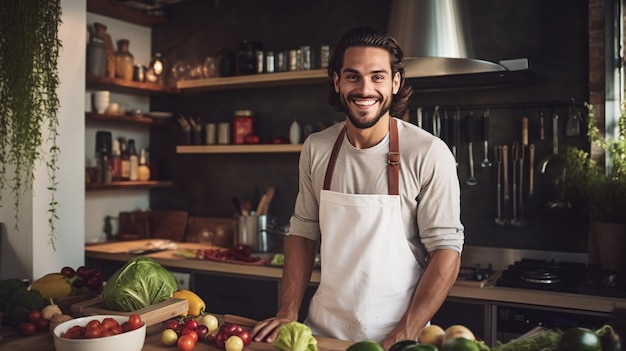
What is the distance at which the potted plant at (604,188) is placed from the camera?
129 inches

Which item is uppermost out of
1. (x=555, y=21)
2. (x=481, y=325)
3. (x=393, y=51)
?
(x=555, y=21)

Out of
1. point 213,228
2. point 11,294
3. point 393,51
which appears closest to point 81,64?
point 213,228

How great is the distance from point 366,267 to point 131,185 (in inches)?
112

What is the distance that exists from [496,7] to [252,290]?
2.30m

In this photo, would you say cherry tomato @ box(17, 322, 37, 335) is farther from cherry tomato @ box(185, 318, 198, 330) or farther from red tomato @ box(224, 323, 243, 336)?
red tomato @ box(224, 323, 243, 336)

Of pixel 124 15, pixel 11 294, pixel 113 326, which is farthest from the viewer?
→ pixel 124 15

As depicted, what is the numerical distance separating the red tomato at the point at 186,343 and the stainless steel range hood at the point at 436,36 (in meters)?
1.96

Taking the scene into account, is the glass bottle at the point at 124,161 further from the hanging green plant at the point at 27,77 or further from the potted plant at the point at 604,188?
the potted plant at the point at 604,188

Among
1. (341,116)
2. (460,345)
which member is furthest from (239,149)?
(460,345)

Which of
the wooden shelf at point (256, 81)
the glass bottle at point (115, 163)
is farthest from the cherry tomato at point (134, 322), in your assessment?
the glass bottle at point (115, 163)

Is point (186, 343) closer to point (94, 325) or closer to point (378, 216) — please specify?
point (94, 325)

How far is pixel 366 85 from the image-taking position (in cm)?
223

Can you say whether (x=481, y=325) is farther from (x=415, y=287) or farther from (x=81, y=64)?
(x=81, y=64)

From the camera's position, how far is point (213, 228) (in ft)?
15.5
